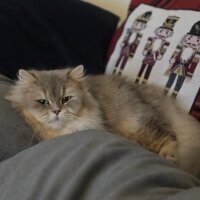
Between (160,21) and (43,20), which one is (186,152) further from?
(43,20)

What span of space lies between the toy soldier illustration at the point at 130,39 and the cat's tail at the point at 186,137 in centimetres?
36

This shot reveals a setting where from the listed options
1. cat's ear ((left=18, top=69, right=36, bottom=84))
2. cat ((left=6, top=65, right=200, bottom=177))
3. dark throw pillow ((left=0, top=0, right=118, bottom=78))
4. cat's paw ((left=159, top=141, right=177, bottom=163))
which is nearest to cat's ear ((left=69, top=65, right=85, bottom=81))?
cat ((left=6, top=65, right=200, bottom=177))

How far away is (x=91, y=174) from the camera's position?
87cm

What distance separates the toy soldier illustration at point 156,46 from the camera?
1536 millimetres

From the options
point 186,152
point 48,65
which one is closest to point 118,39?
point 48,65

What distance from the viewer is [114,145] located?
0.96 meters

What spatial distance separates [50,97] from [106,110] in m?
0.25

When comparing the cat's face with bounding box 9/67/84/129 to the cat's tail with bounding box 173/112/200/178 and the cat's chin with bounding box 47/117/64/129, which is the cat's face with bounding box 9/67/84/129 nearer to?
the cat's chin with bounding box 47/117/64/129

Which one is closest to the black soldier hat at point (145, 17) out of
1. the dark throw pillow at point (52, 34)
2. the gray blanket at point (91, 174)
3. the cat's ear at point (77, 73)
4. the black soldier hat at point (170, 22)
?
the black soldier hat at point (170, 22)

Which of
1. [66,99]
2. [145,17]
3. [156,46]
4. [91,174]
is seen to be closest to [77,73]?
[66,99]

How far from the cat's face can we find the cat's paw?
0.32 m

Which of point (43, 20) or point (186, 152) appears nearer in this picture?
point (186, 152)

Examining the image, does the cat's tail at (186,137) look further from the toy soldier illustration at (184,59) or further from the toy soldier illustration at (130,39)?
the toy soldier illustration at (130,39)

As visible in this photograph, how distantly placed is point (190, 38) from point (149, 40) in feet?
0.61
